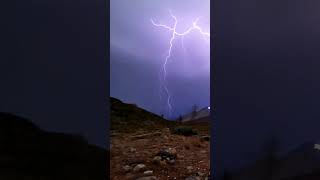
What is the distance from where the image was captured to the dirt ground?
4.22 metres

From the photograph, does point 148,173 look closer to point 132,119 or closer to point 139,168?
point 139,168

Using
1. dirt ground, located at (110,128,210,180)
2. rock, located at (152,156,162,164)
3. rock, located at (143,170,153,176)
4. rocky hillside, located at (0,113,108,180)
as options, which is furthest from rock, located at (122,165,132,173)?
rocky hillside, located at (0,113,108,180)

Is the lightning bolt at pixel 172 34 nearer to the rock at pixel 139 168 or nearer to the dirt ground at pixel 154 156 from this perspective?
the dirt ground at pixel 154 156

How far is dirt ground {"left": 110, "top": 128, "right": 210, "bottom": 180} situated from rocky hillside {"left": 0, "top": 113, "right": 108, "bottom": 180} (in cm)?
97

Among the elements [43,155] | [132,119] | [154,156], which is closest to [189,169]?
[154,156]

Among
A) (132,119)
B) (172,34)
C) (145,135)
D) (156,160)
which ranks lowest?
(156,160)

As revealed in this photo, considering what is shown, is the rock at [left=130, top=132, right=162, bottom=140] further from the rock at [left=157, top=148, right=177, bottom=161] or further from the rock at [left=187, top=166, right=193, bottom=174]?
the rock at [left=187, top=166, right=193, bottom=174]

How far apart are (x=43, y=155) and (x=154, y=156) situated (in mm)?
1592

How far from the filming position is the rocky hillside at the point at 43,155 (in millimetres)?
2906

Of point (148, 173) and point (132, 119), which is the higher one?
point (132, 119)

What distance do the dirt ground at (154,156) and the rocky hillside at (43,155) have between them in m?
0.97

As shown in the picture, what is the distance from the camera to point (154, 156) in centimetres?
441

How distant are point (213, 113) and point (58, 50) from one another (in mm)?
1517

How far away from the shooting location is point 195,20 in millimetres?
4445
